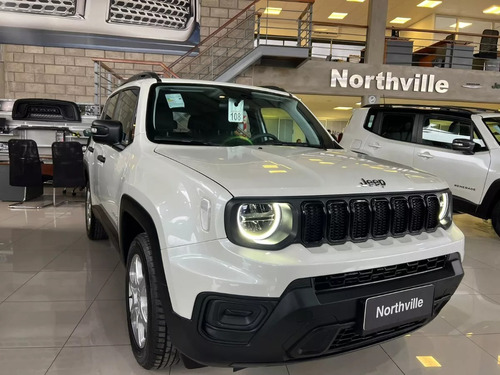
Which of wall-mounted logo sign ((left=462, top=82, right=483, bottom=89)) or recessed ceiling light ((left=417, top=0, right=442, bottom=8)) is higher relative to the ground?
recessed ceiling light ((left=417, top=0, right=442, bottom=8))

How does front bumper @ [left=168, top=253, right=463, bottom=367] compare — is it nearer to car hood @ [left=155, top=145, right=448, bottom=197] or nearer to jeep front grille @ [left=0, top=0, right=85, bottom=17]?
car hood @ [left=155, top=145, right=448, bottom=197]

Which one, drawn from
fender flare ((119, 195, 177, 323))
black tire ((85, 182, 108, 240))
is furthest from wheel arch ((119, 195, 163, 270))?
black tire ((85, 182, 108, 240))

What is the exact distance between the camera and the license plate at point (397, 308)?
1.56 meters

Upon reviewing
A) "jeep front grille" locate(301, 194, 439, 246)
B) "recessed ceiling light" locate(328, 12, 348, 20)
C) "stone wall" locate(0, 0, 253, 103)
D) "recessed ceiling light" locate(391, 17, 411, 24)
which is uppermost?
"recessed ceiling light" locate(391, 17, 411, 24)

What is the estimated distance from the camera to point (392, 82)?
1091 cm

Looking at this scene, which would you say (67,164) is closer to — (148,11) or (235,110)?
(148,11)

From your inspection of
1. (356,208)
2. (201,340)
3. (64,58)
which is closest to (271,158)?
(356,208)

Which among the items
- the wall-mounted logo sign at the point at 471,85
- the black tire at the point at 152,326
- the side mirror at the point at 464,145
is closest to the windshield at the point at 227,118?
the black tire at the point at 152,326

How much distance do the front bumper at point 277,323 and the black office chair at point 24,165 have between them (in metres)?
5.86

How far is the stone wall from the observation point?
32.7ft

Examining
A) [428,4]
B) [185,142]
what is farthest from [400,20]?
[185,142]

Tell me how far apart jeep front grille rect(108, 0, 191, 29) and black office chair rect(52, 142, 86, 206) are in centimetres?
403

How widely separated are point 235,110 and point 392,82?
9.49 meters

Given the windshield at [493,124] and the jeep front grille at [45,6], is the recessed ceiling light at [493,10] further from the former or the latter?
the jeep front grille at [45,6]
